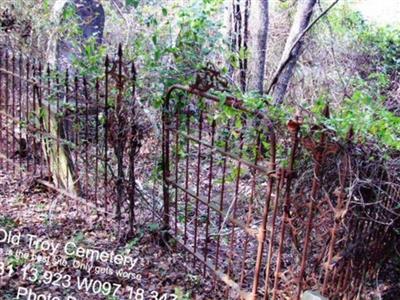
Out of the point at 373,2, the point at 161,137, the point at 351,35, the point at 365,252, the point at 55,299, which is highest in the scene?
the point at 373,2

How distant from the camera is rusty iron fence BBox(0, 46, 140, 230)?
354cm

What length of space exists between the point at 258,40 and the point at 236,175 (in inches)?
146

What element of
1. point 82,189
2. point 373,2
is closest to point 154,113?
point 82,189

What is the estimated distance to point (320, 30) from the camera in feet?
26.9

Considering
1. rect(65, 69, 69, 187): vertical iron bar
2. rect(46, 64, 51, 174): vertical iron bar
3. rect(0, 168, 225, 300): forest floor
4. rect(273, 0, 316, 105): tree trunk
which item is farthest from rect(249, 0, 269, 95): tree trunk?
rect(0, 168, 225, 300): forest floor

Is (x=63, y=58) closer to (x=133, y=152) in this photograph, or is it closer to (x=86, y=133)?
(x=86, y=133)

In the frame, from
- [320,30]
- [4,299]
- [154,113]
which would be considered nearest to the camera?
[4,299]

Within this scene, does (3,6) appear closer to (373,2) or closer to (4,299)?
(4,299)

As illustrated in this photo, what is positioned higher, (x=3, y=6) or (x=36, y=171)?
(x=3, y=6)

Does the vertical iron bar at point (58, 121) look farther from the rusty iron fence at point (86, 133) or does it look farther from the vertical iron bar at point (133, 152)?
the vertical iron bar at point (133, 152)

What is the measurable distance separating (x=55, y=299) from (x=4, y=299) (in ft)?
0.95

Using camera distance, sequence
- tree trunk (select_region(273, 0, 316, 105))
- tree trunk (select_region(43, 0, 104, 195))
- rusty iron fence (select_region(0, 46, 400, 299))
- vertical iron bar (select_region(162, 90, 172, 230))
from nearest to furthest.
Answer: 1. rusty iron fence (select_region(0, 46, 400, 299))
2. vertical iron bar (select_region(162, 90, 172, 230))
3. tree trunk (select_region(43, 0, 104, 195))
4. tree trunk (select_region(273, 0, 316, 105))

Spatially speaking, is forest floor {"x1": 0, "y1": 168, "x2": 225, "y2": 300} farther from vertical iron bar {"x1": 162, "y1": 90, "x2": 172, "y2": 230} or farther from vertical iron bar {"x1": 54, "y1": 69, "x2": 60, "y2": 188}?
vertical iron bar {"x1": 54, "y1": 69, "x2": 60, "y2": 188}

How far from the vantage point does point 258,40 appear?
20.5ft
